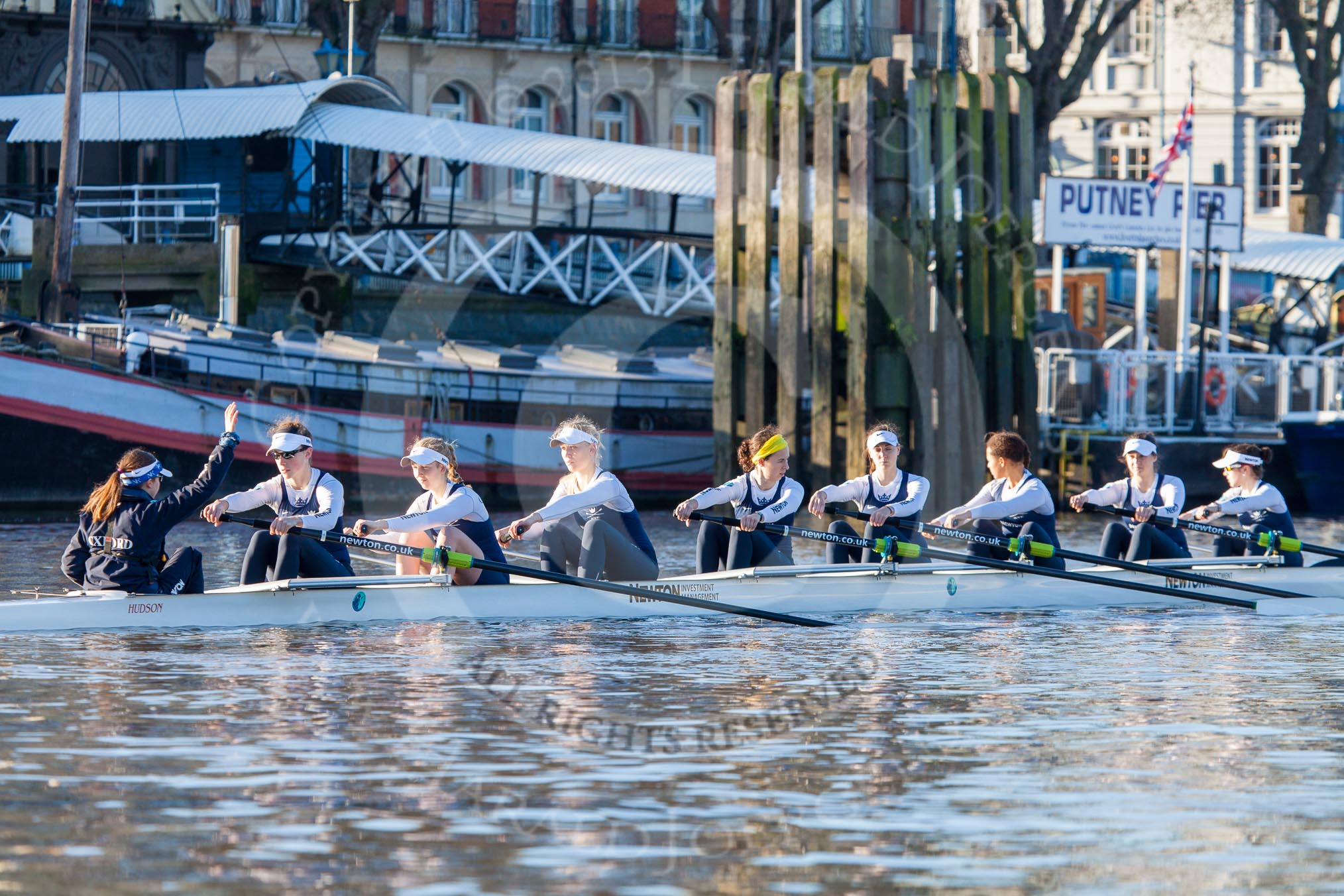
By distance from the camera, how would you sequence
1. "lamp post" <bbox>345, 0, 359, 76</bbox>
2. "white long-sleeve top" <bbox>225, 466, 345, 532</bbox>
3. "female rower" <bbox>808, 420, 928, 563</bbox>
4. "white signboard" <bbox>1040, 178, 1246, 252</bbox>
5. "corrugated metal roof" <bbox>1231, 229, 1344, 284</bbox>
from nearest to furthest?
"white long-sleeve top" <bbox>225, 466, 345, 532</bbox> → "female rower" <bbox>808, 420, 928, 563</bbox> → "white signboard" <bbox>1040, 178, 1246, 252</bbox> → "corrugated metal roof" <bbox>1231, 229, 1344, 284</bbox> → "lamp post" <bbox>345, 0, 359, 76</bbox>

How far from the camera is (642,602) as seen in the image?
16.0 metres

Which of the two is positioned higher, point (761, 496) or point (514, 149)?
point (514, 149)

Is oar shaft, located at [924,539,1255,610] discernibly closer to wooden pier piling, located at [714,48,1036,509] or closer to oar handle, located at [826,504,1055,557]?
oar handle, located at [826,504,1055,557]

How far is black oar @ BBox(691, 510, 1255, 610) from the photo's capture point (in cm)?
1638

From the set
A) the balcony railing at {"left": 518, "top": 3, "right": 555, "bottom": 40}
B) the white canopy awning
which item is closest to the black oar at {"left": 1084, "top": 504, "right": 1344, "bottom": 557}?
the white canopy awning

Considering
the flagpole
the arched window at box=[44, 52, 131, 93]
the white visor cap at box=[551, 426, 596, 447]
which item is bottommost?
the white visor cap at box=[551, 426, 596, 447]

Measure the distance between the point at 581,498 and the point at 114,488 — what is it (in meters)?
3.34

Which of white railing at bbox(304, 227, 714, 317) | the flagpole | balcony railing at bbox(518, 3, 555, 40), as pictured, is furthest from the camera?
balcony railing at bbox(518, 3, 555, 40)

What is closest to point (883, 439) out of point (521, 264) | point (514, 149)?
point (521, 264)

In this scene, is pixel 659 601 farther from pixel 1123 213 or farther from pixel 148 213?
pixel 148 213

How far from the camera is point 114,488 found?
46.1 ft

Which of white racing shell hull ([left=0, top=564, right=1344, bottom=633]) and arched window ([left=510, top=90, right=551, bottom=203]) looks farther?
arched window ([left=510, top=90, right=551, bottom=203])

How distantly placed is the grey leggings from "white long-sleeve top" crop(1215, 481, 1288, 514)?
5448mm

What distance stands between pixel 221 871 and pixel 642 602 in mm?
8095
